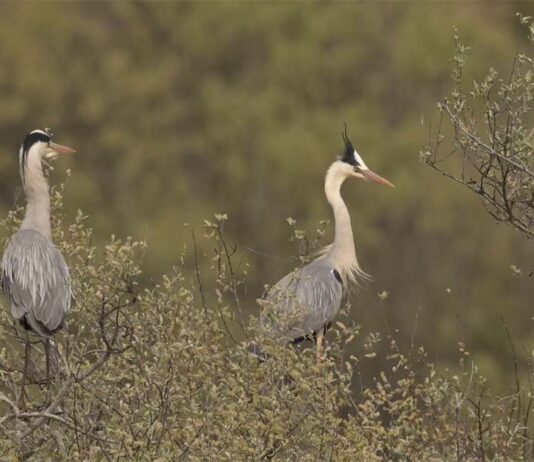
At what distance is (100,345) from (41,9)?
25.8m

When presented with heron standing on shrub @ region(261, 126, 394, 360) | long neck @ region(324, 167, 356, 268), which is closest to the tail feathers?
heron standing on shrub @ region(261, 126, 394, 360)

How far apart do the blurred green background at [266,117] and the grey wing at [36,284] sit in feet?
63.6

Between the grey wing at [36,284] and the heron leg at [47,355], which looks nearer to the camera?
the heron leg at [47,355]

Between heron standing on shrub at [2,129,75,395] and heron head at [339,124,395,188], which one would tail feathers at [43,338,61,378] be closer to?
heron standing on shrub at [2,129,75,395]

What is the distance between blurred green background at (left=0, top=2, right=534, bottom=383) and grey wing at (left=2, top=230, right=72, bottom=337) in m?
19.4

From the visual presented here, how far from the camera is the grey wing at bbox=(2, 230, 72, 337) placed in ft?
28.8

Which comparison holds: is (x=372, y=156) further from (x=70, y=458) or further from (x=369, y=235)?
(x=70, y=458)

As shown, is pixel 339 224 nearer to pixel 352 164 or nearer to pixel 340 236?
pixel 340 236

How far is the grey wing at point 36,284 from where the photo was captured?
28.8ft

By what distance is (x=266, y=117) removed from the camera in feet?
107

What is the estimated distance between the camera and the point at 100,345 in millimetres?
7672

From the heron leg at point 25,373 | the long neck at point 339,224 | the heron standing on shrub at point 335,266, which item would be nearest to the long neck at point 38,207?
the heron leg at point 25,373

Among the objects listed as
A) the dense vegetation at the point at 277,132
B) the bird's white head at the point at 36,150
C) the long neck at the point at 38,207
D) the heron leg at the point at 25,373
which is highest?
the dense vegetation at the point at 277,132

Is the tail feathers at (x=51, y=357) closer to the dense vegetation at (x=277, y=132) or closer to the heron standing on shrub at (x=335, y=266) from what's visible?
the heron standing on shrub at (x=335, y=266)
